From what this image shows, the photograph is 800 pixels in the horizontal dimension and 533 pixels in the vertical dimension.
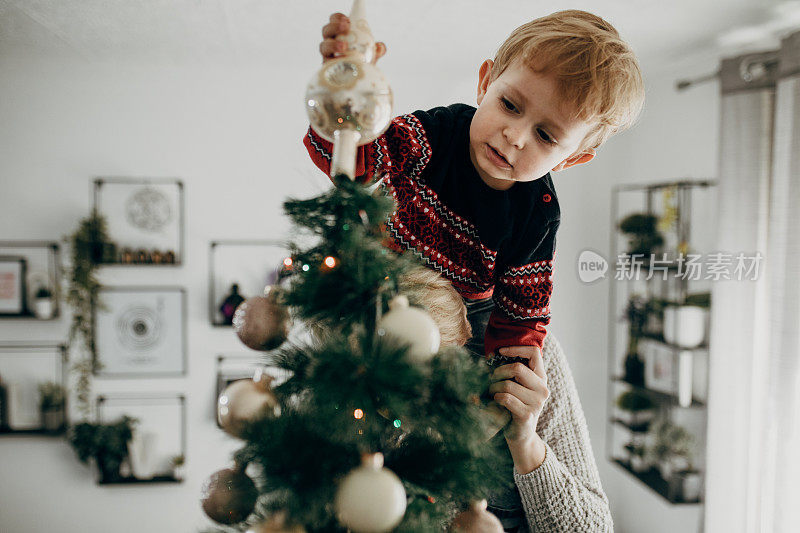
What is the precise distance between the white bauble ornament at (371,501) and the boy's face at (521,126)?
0.36 m

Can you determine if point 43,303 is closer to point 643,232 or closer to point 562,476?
point 562,476

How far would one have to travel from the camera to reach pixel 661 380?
2111 mm

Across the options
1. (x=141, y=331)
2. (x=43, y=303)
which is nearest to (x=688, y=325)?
(x=141, y=331)

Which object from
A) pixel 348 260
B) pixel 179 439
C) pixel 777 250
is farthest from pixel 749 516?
pixel 179 439

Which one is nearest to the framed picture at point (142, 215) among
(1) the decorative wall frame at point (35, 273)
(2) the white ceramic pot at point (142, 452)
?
(1) the decorative wall frame at point (35, 273)

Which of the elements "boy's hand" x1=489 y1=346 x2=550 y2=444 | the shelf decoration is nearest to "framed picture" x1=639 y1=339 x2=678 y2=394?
the shelf decoration

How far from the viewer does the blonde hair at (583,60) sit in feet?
1.67

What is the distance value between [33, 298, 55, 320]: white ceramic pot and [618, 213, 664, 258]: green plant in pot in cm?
275

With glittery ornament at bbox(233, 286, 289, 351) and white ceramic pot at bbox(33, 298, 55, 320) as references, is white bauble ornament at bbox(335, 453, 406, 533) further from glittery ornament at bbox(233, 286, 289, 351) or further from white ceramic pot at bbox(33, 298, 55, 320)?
white ceramic pot at bbox(33, 298, 55, 320)

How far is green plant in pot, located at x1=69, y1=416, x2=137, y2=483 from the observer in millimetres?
2330

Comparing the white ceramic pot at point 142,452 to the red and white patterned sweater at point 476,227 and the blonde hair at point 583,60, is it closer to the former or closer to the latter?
the red and white patterned sweater at point 476,227

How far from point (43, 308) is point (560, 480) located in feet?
8.46

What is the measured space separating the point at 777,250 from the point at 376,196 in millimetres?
1788

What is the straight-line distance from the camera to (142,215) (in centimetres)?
241
